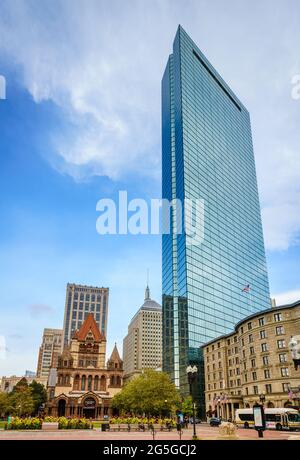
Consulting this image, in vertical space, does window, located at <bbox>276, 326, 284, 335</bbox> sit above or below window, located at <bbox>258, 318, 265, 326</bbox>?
below

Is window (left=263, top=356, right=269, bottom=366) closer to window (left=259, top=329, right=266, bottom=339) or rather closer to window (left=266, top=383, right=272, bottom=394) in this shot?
window (left=266, top=383, right=272, bottom=394)

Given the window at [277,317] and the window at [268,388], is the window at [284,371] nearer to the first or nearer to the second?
the window at [268,388]

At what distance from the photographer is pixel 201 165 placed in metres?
100

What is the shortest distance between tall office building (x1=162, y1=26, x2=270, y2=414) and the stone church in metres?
14.3

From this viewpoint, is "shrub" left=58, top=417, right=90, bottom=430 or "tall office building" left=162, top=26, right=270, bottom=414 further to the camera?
"tall office building" left=162, top=26, right=270, bottom=414

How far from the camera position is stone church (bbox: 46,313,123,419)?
82.8m

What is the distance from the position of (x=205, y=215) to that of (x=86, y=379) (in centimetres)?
5097

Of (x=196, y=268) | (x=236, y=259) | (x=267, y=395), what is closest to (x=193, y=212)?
(x=196, y=268)

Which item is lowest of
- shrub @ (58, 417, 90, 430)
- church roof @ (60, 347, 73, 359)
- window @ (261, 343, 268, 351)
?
shrub @ (58, 417, 90, 430)

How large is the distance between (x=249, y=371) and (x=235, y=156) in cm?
Result: 7837

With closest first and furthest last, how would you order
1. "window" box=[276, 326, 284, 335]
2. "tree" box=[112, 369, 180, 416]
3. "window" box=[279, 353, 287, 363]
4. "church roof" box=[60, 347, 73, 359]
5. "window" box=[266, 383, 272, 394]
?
"window" box=[279, 353, 287, 363], "window" box=[276, 326, 284, 335], "window" box=[266, 383, 272, 394], "tree" box=[112, 369, 180, 416], "church roof" box=[60, 347, 73, 359]

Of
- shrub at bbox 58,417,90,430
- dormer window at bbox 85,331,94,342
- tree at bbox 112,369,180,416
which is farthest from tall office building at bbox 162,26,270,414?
shrub at bbox 58,417,90,430

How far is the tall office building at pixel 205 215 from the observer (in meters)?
83.7

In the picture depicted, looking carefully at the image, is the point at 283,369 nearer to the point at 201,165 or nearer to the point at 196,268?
the point at 196,268
